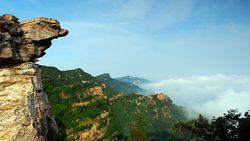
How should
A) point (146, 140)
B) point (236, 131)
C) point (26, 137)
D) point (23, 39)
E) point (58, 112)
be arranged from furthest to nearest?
1. point (58, 112)
2. point (146, 140)
3. point (236, 131)
4. point (23, 39)
5. point (26, 137)

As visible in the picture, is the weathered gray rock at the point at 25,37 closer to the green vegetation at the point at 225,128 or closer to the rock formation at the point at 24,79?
the rock formation at the point at 24,79

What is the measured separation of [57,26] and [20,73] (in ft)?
25.2

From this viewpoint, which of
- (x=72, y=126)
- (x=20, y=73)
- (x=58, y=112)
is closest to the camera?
(x=20, y=73)

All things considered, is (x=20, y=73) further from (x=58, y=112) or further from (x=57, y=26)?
(x=58, y=112)

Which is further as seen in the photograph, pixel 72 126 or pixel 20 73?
pixel 72 126

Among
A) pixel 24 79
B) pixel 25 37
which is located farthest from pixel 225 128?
pixel 24 79

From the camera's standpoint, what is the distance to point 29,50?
132 feet

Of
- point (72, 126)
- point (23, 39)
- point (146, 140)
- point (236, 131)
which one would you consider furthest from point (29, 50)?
point (72, 126)

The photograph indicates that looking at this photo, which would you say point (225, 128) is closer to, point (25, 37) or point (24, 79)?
point (25, 37)

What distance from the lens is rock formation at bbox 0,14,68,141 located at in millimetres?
34312

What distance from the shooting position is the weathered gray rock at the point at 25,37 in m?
36.2

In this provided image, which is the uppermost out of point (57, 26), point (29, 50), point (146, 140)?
Result: point (57, 26)

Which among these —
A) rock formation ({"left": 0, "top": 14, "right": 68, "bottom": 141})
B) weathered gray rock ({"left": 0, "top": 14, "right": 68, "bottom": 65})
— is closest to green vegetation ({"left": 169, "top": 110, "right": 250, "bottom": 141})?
rock formation ({"left": 0, "top": 14, "right": 68, "bottom": 141})

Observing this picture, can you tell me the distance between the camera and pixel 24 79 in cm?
3669
